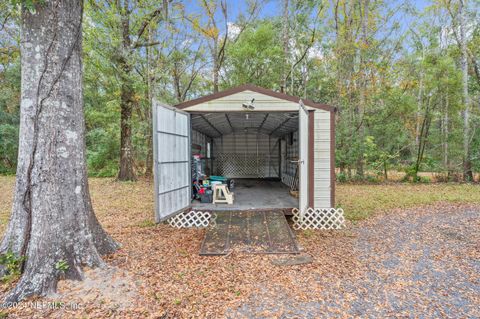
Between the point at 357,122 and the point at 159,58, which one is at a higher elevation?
the point at 159,58

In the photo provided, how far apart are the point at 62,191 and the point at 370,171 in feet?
37.9

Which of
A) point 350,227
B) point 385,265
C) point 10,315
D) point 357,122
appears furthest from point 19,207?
point 357,122

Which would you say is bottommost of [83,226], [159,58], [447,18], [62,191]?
[83,226]

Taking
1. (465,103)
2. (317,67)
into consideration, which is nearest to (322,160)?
(465,103)

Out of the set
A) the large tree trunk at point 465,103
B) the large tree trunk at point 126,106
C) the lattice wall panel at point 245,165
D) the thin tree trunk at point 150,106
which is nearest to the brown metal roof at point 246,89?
the thin tree trunk at point 150,106

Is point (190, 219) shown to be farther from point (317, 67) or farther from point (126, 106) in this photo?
point (317, 67)

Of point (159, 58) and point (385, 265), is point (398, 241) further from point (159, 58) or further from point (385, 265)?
point (159, 58)

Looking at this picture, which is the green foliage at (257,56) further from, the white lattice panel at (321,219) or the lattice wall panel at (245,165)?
the white lattice panel at (321,219)

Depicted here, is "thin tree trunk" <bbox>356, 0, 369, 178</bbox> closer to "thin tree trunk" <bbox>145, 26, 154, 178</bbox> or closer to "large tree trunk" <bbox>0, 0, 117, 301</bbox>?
"thin tree trunk" <bbox>145, 26, 154, 178</bbox>

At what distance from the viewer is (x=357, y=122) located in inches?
432

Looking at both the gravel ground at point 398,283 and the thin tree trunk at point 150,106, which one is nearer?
the gravel ground at point 398,283

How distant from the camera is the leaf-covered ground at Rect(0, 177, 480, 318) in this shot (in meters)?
2.41

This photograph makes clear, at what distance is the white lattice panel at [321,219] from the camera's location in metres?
5.10

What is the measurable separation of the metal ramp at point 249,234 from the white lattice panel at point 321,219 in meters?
0.52
